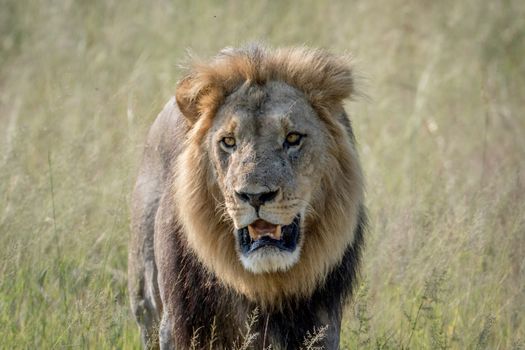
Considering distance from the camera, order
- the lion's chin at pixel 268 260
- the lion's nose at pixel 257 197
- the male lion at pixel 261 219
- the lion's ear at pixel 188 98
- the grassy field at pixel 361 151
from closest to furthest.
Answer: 1. the lion's nose at pixel 257 197
2. the lion's chin at pixel 268 260
3. the male lion at pixel 261 219
4. the lion's ear at pixel 188 98
5. the grassy field at pixel 361 151

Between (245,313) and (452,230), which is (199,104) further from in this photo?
(452,230)

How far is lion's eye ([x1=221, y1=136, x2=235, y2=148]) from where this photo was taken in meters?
4.39

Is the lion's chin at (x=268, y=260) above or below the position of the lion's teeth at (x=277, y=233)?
below

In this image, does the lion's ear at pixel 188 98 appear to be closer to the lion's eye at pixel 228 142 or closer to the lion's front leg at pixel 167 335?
the lion's eye at pixel 228 142

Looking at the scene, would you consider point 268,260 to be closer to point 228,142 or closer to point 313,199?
point 313,199

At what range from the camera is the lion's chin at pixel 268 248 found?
4.18 meters

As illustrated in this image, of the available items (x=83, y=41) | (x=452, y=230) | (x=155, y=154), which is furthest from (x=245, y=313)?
(x=83, y=41)

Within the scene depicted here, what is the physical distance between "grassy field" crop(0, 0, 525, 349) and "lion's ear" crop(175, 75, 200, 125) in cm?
80

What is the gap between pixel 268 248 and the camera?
418 centimetres

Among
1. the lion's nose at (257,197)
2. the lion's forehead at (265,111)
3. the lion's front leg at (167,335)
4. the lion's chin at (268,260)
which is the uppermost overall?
the lion's forehead at (265,111)

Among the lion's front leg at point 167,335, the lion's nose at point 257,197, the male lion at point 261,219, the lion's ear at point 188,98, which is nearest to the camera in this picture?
the lion's nose at point 257,197

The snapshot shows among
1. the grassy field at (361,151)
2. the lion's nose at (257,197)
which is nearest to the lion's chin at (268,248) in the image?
the lion's nose at (257,197)

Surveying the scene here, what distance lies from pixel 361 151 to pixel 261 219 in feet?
13.5

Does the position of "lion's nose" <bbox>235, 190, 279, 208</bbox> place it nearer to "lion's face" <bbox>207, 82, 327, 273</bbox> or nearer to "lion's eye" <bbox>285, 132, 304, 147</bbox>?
"lion's face" <bbox>207, 82, 327, 273</bbox>
